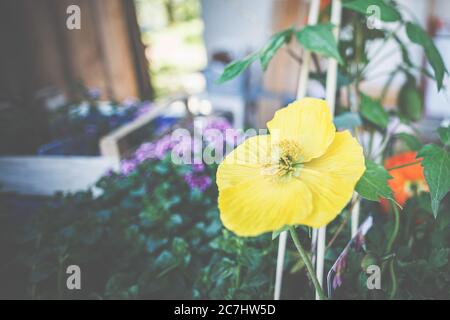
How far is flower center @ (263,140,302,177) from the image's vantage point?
1.19 feet

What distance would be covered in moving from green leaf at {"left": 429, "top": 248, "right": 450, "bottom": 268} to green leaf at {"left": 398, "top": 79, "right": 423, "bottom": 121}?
1.01 ft

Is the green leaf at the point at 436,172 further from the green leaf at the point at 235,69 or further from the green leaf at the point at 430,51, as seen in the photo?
the green leaf at the point at 235,69

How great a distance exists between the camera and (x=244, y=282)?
1.95 ft

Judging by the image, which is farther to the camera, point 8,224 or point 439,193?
point 8,224

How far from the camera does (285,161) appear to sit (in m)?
0.37

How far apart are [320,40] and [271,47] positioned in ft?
0.22

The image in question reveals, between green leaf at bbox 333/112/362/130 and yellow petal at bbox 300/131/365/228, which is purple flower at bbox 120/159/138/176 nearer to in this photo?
green leaf at bbox 333/112/362/130

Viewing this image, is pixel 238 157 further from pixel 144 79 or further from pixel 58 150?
pixel 144 79

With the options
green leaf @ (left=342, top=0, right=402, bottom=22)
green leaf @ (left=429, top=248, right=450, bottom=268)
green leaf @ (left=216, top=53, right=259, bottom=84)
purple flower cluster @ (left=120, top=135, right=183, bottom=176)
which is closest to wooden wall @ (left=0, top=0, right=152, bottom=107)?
purple flower cluster @ (left=120, top=135, right=183, bottom=176)

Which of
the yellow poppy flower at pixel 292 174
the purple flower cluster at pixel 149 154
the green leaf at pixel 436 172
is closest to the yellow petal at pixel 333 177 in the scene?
the yellow poppy flower at pixel 292 174

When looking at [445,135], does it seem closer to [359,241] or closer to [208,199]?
[359,241]

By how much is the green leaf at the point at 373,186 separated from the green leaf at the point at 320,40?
0.15 m
